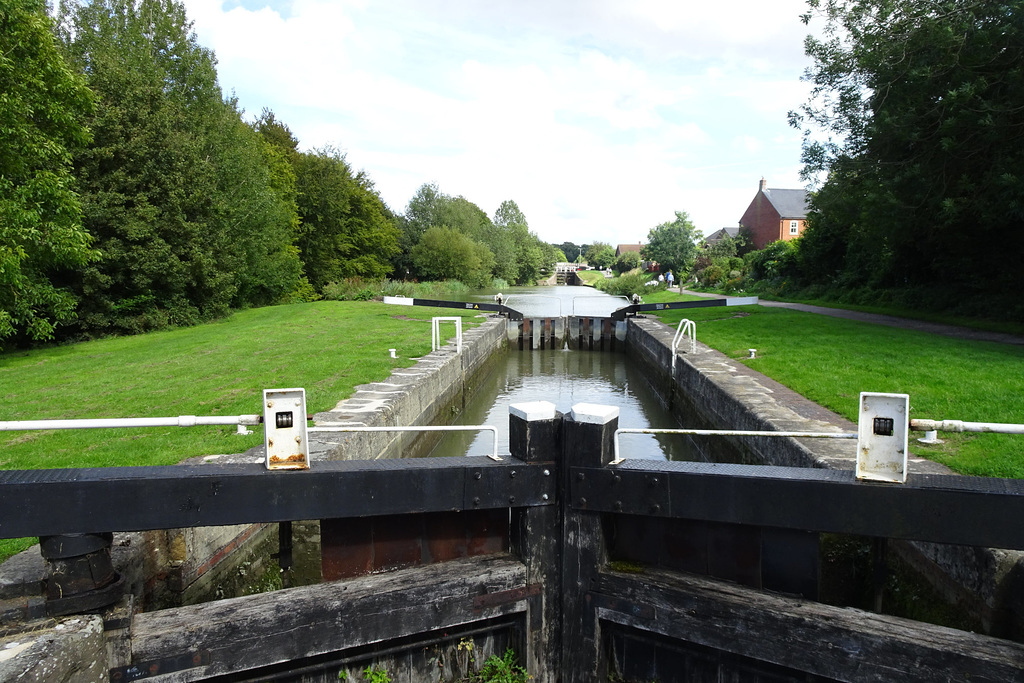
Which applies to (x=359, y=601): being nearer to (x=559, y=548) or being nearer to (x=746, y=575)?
(x=559, y=548)

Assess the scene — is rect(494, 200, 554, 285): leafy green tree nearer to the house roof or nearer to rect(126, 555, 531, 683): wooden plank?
the house roof

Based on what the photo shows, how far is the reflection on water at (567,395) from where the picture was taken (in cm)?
780

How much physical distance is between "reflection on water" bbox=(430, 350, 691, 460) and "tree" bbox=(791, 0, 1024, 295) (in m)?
5.49

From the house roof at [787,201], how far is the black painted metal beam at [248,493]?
43.1 meters

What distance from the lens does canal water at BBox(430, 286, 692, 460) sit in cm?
780

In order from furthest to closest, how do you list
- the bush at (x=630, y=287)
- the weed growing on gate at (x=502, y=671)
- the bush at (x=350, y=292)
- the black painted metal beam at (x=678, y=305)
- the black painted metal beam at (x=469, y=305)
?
the bush at (x=630, y=287) → the bush at (x=350, y=292) → the black painted metal beam at (x=469, y=305) → the black painted metal beam at (x=678, y=305) → the weed growing on gate at (x=502, y=671)

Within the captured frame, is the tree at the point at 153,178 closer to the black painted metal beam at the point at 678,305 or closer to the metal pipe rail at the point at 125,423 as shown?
the black painted metal beam at the point at 678,305

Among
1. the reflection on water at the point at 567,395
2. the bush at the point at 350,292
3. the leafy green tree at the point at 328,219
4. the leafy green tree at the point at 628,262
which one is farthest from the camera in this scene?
the leafy green tree at the point at 628,262

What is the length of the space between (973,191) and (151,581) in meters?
12.1

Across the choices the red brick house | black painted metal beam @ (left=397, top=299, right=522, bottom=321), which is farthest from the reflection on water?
the red brick house

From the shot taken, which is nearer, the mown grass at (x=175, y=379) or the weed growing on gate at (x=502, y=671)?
the weed growing on gate at (x=502, y=671)

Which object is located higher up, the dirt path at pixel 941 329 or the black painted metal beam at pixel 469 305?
the black painted metal beam at pixel 469 305

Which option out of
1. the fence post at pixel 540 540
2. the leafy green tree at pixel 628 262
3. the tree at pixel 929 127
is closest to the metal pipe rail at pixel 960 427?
the fence post at pixel 540 540

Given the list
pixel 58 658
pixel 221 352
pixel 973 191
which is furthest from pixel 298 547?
pixel 973 191
